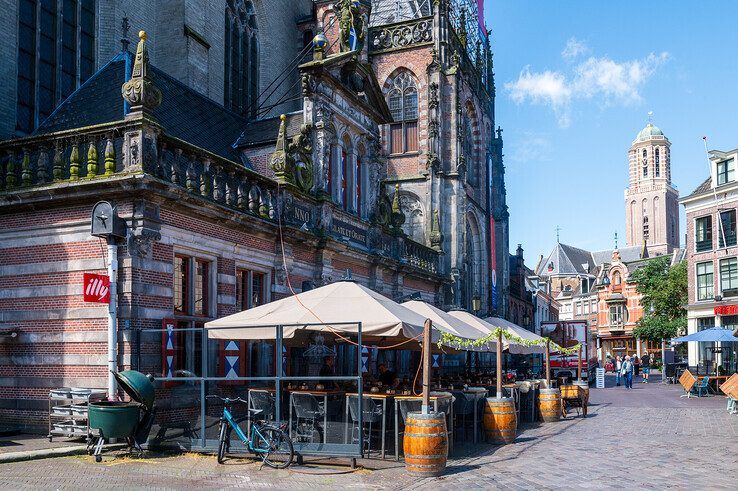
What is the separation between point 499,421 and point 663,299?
134 ft

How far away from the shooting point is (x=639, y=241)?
386 ft

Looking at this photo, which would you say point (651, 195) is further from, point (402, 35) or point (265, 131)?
point (265, 131)

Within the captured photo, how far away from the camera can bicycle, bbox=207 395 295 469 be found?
11.4m

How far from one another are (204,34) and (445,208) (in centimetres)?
1538

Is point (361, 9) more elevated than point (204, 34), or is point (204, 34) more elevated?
point (361, 9)

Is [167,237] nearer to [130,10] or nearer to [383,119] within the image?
[130,10]

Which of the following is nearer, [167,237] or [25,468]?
[25,468]

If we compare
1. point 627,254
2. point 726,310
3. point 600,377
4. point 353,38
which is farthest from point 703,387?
point 627,254

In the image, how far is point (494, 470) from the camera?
1159 cm

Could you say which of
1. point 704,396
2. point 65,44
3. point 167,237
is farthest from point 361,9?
point 704,396

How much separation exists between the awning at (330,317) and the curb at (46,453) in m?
2.58

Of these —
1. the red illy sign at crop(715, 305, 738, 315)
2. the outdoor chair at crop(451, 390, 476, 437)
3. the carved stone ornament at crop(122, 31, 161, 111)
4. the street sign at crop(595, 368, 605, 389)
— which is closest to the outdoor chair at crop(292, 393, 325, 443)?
the outdoor chair at crop(451, 390, 476, 437)

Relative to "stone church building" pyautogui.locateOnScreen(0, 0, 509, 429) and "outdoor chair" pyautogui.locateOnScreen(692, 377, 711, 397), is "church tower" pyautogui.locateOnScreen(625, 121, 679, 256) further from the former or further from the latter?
"stone church building" pyautogui.locateOnScreen(0, 0, 509, 429)

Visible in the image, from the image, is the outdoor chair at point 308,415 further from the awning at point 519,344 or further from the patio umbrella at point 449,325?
the awning at point 519,344
